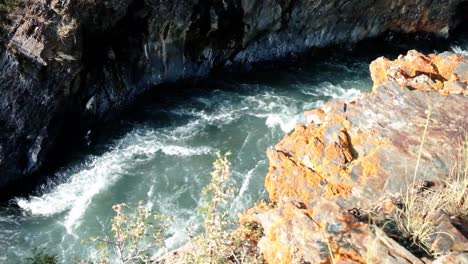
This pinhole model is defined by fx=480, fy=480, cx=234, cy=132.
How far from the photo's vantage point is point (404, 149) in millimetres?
6410

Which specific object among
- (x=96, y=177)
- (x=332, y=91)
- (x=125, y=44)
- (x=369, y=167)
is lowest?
(x=96, y=177)

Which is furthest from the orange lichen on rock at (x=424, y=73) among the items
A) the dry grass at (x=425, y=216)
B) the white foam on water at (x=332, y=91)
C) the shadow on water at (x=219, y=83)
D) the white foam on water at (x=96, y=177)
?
the shadow on water at (x=219, y=83)

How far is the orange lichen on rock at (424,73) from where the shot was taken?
770 cm

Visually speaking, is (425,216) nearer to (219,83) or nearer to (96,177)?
(96,177)

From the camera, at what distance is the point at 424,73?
820cm

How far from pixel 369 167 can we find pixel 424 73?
2866 millimetres

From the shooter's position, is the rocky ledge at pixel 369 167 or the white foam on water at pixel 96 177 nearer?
the rocky ledge at pixel 369 167

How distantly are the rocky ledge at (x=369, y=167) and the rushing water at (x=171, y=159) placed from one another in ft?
10.2

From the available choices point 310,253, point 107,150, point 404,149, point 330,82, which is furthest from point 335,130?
point 330,82

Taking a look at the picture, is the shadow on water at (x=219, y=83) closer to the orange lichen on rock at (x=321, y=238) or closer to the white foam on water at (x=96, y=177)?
the white foam on water at (x=96, y=177)

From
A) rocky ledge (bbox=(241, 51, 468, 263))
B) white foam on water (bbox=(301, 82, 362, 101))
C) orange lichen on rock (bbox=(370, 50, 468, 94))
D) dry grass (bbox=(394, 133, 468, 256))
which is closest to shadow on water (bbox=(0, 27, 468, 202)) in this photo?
white foam on water (bbox=(301, 82, 362, 101))

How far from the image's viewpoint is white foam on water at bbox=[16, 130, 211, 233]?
996 centimetres

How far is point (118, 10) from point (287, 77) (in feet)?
19.9

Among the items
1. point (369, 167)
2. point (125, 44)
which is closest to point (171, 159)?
point (125, 44)
